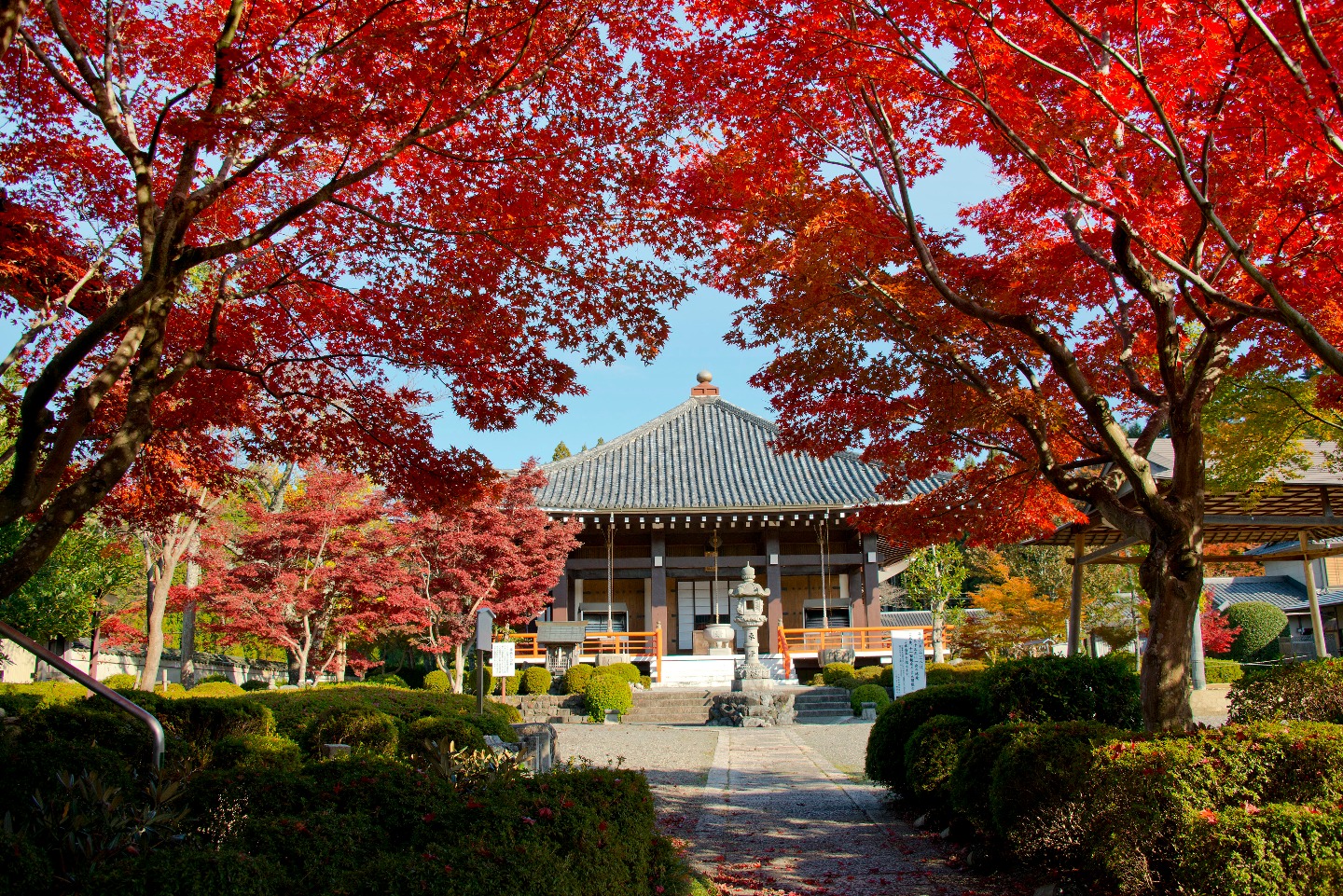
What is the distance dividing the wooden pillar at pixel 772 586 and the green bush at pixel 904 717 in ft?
50.9

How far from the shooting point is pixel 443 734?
6734 mm

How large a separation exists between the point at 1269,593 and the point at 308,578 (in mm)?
34013

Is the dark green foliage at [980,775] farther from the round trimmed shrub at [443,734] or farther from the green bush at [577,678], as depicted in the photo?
the green bush at [577,678]

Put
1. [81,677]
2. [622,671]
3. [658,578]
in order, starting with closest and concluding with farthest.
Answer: [81,677] < [622,671] < [658,578]

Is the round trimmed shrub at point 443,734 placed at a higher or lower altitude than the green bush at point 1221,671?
higher

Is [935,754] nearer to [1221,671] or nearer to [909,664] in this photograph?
[909,664]

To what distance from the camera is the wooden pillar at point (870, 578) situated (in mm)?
23656

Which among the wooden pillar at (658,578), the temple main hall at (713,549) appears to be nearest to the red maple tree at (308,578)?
the temple main hall at (713,549)

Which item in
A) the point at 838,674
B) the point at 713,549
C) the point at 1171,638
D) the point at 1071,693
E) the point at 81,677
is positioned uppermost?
the point at 713,549

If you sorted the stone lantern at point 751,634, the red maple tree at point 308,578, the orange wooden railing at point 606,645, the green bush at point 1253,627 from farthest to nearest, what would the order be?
the green bush at point 1253,627, the orange wooden railing at point 606,645, the stone lantern at point 751,634, the red maple tree at point 308,578

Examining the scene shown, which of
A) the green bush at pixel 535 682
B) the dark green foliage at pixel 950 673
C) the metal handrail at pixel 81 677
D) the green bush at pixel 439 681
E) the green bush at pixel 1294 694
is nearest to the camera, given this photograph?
the metal handrail at pixel 81 677

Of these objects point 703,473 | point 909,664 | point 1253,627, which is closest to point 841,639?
point 703,473

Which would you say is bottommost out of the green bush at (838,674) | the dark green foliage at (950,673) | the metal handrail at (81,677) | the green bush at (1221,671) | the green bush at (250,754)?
the green bush at (1221,671)

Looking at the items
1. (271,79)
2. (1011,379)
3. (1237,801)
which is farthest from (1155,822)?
(271,79)
